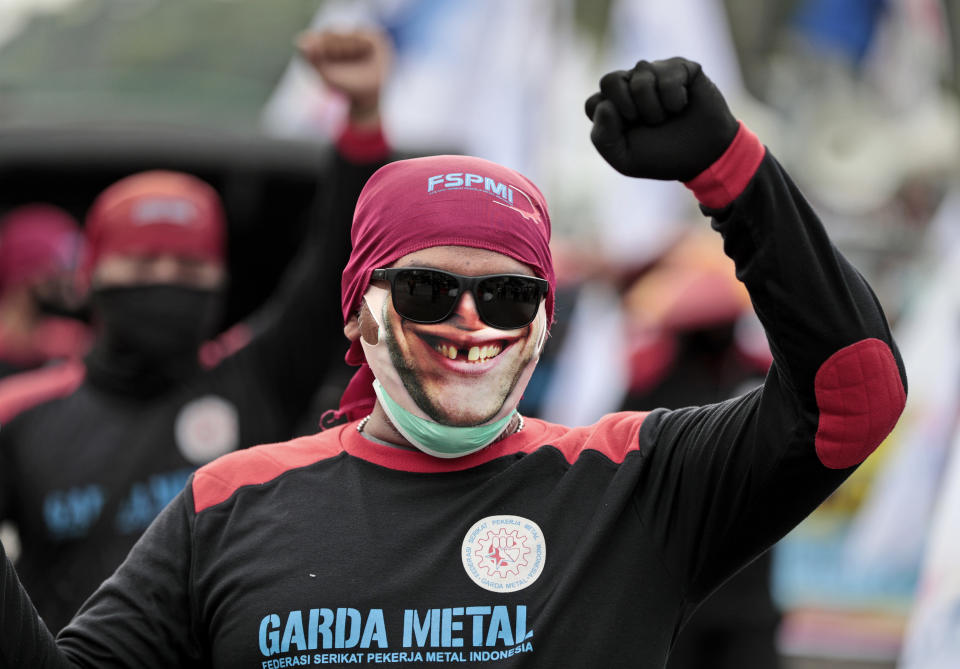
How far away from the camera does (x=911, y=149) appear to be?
81.4 feet

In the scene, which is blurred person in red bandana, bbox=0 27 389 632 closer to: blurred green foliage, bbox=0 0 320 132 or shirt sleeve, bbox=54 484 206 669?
shirt sleeve, bbox=54 484 206 669

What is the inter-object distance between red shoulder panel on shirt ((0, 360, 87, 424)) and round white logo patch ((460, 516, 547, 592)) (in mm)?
2422

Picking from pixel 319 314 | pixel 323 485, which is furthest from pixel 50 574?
Result: pixel 323 485

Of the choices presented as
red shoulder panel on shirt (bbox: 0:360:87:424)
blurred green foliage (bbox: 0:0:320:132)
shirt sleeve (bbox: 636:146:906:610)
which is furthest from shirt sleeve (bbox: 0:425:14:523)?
blurred green foliage (bbox: 0:0:320:132)

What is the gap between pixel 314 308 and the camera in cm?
Result: 475

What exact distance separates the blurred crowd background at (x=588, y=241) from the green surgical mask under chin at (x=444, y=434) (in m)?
2.03

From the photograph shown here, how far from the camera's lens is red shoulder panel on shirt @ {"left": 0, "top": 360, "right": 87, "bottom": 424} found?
4.57 meters

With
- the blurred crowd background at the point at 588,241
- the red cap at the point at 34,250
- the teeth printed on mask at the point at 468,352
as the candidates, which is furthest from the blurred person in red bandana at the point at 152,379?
the red cap at the point at 34,250

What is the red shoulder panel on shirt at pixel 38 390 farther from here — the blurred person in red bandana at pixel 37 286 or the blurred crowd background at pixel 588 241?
the blurred person in red bandana at pixel 37 286

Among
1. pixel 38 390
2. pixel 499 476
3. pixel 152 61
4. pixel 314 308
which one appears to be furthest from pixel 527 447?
pixel 152 61

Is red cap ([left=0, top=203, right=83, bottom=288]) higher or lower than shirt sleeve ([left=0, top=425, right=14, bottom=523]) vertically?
higher

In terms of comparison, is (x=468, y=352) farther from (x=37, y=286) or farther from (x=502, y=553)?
(x=37, y=286)

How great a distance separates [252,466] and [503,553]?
49cm

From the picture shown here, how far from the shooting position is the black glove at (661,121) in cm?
225
